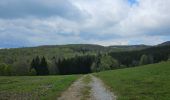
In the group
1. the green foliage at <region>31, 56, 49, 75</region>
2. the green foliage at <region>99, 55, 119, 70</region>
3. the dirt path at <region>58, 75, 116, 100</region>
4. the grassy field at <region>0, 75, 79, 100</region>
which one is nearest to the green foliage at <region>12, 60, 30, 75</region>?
the green foliage at <region>31, 56, 49, 75</region>

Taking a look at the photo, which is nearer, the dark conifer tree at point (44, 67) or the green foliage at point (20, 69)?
the dark conifer tree at point (44, 67)

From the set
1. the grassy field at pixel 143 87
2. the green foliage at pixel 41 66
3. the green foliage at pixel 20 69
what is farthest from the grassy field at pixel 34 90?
the green foliage at pixel 20 69

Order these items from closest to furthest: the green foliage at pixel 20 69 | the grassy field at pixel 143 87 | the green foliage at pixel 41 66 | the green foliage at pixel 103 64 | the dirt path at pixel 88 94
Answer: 1. the grassy field at pixel 143 87
2. the dirt path at pixel 88 94
3. the green foliage at pixel 41 66
4. the green foliage at pixel 20 69
5. the green foliage at pixel 103 64

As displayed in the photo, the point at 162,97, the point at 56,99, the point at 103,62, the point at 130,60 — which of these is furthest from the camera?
the point at 130,60

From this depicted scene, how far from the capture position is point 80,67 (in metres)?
168

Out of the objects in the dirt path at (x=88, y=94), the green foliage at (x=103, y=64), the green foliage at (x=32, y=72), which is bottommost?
the green foliage at (x=32, y=72)

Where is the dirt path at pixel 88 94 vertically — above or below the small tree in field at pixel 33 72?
above

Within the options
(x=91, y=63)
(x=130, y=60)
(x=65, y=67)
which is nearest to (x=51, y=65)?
(x=65, y=67)

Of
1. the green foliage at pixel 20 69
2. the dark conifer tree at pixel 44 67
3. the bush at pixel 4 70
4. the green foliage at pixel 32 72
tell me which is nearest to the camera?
the green foliage at pixel 32 72

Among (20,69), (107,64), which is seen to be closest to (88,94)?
(20,69)

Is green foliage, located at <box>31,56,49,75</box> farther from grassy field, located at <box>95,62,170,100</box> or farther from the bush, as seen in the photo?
grassy field, located at <box>95,62,170,100</box>

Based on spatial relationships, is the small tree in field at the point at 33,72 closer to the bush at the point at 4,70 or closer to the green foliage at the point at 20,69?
the green foliage at the point at 20,69

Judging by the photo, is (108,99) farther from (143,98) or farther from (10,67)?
(10,67)

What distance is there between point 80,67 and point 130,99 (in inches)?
5740
